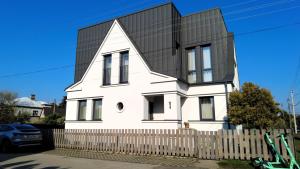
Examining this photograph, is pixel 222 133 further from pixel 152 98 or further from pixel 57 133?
pixel 57 133

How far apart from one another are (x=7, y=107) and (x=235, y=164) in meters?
41.8

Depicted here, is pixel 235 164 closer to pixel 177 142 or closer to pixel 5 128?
pixel 177 142

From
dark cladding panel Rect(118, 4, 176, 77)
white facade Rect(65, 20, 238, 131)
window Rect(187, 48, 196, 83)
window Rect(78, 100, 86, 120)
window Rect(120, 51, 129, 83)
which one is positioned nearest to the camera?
white facade Rect(65, 20, 238, 131)

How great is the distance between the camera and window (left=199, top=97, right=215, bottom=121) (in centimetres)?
1410

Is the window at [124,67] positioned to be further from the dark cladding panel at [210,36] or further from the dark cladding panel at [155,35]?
the dark cladding panel at [210,36]

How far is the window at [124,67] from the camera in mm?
15860

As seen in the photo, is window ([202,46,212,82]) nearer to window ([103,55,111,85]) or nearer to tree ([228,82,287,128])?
tree ([228,82,287,128])

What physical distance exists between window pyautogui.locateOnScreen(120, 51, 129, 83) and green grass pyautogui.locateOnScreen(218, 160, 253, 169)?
9.13 metres

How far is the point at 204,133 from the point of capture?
383 inches

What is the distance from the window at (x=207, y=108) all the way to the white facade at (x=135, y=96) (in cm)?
29

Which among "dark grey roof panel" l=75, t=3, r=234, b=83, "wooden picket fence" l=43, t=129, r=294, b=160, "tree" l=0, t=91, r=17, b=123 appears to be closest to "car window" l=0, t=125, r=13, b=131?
"wooden picket fence" l=43, t=129, r=294, b=160

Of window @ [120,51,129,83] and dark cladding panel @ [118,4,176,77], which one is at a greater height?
dark cladding panel @ [118,4,176,77]

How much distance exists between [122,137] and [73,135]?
3.78 metres

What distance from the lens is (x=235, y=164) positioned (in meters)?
8.09
